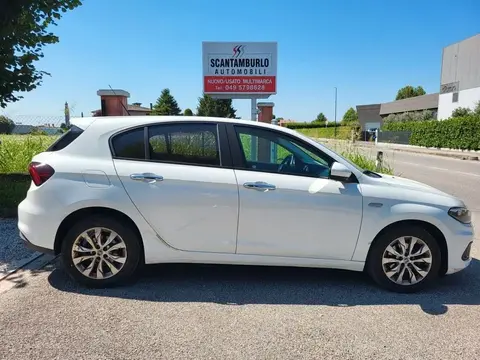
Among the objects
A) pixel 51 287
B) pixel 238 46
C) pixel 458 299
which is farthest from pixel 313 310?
pixel 238 46

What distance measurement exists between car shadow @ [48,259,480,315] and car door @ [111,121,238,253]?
17.6 inches

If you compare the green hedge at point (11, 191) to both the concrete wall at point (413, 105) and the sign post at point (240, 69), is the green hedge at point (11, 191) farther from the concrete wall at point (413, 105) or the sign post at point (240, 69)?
the concrete wall at point (413, 105)

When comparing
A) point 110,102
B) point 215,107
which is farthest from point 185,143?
point 215,107

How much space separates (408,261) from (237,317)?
1.81 meters

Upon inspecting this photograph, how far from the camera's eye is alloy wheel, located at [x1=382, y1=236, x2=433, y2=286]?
12.6ft

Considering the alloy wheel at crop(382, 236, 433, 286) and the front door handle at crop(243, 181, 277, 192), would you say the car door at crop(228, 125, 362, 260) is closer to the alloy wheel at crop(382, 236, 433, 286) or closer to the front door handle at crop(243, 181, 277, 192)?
the front door handle at crop(243, 181, 277, 192)

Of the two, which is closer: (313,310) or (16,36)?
(313,310)

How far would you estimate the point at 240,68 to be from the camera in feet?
34.4

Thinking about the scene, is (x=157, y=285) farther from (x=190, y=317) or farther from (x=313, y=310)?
(x=313, y=310)

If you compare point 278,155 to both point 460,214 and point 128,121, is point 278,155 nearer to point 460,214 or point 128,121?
point 128,121

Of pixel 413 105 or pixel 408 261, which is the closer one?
pixel 408 261

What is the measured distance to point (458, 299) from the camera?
3.78 m

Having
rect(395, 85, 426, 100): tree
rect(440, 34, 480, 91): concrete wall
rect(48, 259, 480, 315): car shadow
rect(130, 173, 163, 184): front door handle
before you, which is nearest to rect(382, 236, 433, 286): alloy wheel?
rect(48, 259, 480, 315): car shadow

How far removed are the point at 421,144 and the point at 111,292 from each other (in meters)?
37.0
